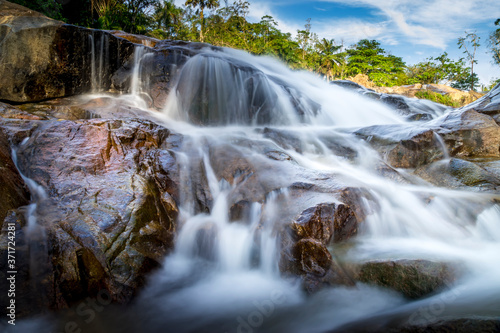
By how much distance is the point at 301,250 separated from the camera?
3.24 metres

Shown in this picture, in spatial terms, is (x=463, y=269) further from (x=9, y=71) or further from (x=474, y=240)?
(x=9, y=71)

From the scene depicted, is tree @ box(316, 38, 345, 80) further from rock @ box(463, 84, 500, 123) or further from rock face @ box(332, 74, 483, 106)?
rock @ box(463, 84, 500, 123)

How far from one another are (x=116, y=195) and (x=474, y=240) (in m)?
5.03

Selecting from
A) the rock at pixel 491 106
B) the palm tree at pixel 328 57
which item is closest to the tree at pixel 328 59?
the palm tree at pixel 328 57

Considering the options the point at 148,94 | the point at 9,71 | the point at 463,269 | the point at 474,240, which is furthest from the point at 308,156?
the point at 9,71

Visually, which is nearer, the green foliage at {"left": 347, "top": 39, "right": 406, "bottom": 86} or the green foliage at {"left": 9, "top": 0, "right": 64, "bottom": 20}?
the green foliage at {"left": 9, "top": 0, "right": 64, "bottom": 20}

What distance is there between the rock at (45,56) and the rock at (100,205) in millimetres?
3852

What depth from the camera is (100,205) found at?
3428mm

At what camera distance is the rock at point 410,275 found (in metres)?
2.82

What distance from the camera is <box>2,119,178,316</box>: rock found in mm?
2840

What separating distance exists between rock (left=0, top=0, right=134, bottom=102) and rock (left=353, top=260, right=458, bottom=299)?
8.64 meters

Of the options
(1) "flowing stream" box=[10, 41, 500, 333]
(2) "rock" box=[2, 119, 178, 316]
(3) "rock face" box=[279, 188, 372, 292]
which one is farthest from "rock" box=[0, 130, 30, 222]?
(3) "rock face" box=[279, 188, 372, 292]

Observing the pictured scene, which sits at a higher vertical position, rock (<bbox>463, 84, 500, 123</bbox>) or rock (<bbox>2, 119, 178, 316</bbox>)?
rock (<bbox>463, 84, 500, 123</bbox>)

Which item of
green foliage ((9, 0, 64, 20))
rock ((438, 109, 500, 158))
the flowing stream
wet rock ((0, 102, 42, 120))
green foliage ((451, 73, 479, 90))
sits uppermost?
green foliage ((451, 73, 479, 90))
